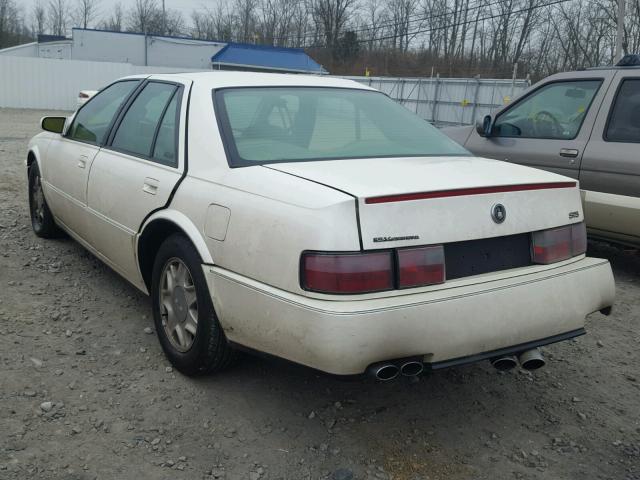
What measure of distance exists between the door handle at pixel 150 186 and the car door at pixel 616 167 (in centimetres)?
366

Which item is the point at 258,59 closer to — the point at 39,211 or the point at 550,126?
the point at 550,126

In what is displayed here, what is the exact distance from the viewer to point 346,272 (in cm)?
249

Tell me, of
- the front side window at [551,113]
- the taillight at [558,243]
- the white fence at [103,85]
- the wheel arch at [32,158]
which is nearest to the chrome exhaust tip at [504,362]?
the taillight at [558,243]

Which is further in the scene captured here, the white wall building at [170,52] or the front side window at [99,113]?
the white wall building at [170,52]

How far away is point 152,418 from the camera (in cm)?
299

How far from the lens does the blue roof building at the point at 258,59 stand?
142 feet

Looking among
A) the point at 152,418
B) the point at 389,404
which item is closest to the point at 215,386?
the point at 152,418

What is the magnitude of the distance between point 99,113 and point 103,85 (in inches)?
1019

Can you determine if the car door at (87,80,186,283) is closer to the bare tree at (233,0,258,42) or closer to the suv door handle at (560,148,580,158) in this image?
the suv door handle at (560,148,580,158)

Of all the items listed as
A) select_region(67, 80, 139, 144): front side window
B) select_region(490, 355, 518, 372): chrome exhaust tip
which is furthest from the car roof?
select_region(490, 355, 518, 372): chrome exhaust tip

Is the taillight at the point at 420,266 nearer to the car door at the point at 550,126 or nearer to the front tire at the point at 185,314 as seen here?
the front tire at the point at 185,314

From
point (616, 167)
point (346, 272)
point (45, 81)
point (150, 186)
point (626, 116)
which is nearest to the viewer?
point (346, 272)

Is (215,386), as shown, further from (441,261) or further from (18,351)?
(441,261)

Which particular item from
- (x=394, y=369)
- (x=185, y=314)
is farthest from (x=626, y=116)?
(x=185, y=314)
